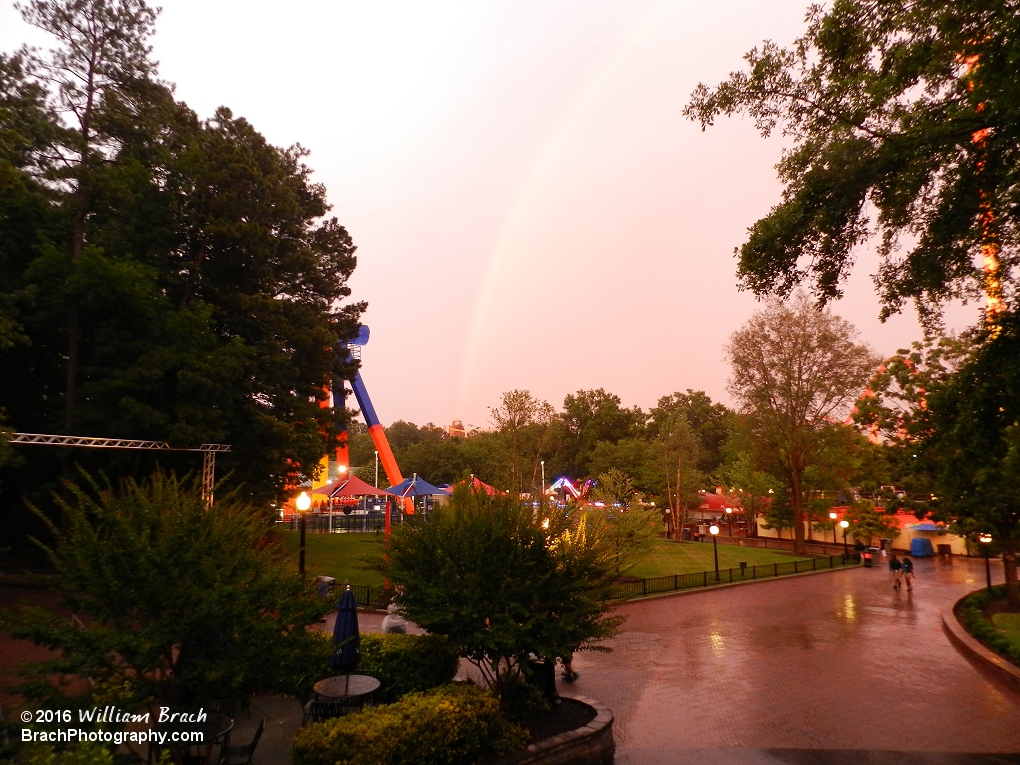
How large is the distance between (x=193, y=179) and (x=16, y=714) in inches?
906

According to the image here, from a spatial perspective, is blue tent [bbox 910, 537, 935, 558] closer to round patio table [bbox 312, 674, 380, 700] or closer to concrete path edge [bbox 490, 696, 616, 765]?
concrete path edge [bbox 490, 696, 616, 765]

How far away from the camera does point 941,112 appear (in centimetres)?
1105

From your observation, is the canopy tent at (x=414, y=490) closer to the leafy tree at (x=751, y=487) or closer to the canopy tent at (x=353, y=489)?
the canopy tent at (x=353, y=489)

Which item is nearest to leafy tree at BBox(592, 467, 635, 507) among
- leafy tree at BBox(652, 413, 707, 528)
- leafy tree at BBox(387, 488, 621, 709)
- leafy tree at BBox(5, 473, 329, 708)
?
leafy tree at BBox(652, 413, 707, 528)

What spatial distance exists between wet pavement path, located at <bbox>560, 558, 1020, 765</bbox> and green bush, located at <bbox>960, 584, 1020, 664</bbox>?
731 mm

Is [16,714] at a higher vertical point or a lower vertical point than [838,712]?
higher

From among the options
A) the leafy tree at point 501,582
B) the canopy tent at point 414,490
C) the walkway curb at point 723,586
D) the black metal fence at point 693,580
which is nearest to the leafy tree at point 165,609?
the leafy tree at point 501,582

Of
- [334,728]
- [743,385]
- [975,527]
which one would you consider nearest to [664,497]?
[743,385]

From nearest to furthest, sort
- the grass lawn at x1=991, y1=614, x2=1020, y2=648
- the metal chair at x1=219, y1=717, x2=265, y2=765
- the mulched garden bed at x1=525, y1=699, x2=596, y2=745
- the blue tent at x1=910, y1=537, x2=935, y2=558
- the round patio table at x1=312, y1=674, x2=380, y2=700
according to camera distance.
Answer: the metal chair at x1=219, y1=717, x2=265, y2=765 → the round patio table at x1=312, y1=674, x2=380, y2=700 → the mulched garden bed at x1=525, y1=699, x2=596, y2=745 → the grass lawn at x1=991, y1=614, x2=1020, y2=648 → the blue tent at x1=910, y1=537, x2=935, y2=558

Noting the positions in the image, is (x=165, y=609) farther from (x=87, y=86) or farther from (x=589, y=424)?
(x=589, y=424)

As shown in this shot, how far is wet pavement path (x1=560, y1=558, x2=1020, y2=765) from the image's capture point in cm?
934

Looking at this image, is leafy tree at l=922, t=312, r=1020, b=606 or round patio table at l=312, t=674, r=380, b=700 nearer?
round patio table at l=312, t=674, r=380, b=700

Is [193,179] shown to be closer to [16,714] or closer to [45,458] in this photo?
[45,458]

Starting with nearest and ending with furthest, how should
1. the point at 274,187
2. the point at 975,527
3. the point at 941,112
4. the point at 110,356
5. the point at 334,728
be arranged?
the point at 334,728 → the point at 941,112 → the point at 975,527 → the point at 110,356 → the point at 274,187
